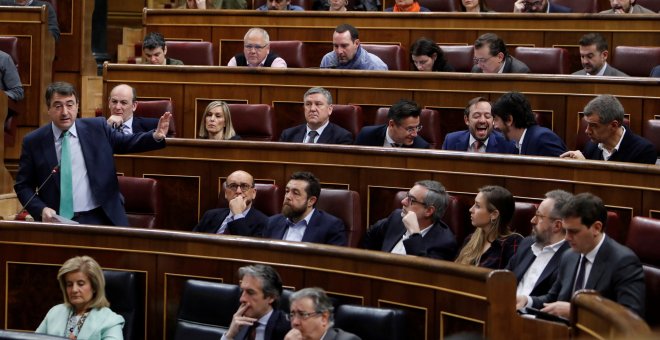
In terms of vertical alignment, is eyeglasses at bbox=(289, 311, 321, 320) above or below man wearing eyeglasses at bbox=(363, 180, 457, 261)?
below

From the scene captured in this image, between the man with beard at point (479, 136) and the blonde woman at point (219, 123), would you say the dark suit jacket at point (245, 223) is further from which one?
the man with beard at point (479, 136)

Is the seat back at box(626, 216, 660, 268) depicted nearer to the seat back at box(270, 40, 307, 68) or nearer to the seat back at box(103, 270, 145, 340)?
the seat back at box(103, 270, 145, 340)

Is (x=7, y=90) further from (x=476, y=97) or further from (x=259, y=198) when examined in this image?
(x=476, y=97)

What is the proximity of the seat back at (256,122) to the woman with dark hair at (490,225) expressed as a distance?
881 millimetres

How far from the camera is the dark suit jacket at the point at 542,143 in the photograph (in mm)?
2520

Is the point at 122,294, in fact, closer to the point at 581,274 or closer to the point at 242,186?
the point at 242,186

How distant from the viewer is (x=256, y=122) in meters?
2.90

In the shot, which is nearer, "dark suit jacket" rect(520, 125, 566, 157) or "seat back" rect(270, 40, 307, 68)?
"dark suit jacket" rect(520, 125, 566, 157)

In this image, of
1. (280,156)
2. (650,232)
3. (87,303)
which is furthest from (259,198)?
(650,232)

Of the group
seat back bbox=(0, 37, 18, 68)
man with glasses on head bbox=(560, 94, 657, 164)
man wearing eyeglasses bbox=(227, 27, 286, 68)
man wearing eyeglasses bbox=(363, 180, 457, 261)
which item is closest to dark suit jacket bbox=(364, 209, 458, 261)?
man wearing eyeglasses bbox=(363, 180, 457, 261)

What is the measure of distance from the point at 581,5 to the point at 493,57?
85cm

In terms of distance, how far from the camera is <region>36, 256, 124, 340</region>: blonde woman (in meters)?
2.09

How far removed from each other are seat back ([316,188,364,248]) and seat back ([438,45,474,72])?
0.90m

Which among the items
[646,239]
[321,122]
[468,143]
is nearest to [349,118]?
[321,122]
